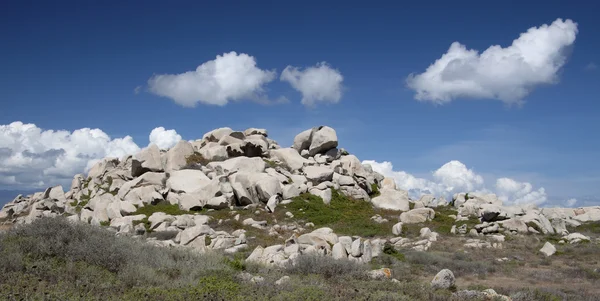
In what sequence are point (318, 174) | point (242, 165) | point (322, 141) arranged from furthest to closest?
point (322, 141)
point (318, 174)
point (242, 165)

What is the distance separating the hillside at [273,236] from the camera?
36.2ft

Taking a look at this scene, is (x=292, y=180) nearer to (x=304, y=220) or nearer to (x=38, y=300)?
(x=304, y=220)

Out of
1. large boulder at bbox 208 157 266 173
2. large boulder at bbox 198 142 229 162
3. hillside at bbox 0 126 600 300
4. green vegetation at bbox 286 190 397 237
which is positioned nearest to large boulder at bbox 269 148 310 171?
hillside at bbox 0 126 600 300

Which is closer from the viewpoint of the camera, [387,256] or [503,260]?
[387,256]

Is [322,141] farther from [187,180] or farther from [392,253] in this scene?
[392,253]

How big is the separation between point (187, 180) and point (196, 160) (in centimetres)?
581

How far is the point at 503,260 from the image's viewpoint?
69.9 ft

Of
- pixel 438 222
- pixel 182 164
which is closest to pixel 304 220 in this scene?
pixel 438 222

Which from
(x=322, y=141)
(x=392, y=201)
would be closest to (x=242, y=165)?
(x=322, y=141)

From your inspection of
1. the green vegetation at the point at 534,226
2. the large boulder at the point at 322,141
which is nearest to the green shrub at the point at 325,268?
the green vegetation at the point at 534,226

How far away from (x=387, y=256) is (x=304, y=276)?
6571 mm

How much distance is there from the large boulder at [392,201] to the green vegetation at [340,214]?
0.98 meters

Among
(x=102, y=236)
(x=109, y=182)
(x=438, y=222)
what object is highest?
(x=109, y=182)

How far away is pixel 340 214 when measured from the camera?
32062 millimetres
